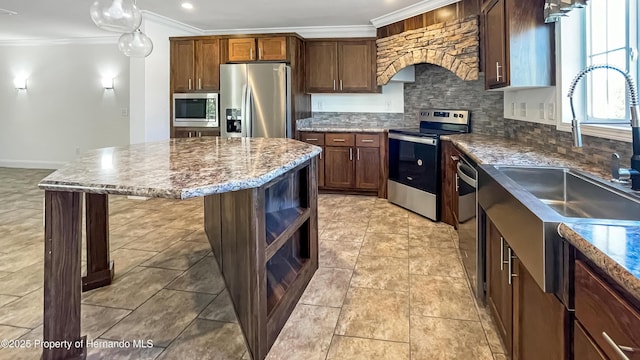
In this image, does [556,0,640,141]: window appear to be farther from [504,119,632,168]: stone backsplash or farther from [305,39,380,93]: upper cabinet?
[305,39,380,93]: upper cabinet

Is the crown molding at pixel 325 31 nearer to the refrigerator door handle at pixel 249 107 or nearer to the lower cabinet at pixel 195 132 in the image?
the refrigerator door handle at pixel 249 107

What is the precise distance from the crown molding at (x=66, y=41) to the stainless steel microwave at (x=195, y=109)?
2.48 m

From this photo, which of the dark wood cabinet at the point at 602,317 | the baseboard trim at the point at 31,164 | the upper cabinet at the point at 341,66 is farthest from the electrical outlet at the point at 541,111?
the baseboard trim at the point at 31,164

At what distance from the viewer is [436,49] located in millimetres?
4422

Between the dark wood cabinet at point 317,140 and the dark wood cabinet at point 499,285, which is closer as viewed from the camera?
the dark wood cabinet at point 499,285

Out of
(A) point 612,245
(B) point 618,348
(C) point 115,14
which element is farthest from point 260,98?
(B) point 618,348

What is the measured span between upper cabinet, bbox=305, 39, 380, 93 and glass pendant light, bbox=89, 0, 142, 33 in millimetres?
3462

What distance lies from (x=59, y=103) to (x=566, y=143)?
27.0 feet

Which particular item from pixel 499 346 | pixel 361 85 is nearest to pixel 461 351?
pixel 499 346

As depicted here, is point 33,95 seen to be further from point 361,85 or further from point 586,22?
point 586,22

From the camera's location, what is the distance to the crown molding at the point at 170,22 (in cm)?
506

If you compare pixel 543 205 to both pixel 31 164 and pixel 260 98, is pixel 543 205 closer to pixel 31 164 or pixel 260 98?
pixel 260 98

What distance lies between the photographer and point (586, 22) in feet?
8.23

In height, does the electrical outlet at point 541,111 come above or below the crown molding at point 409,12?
below
